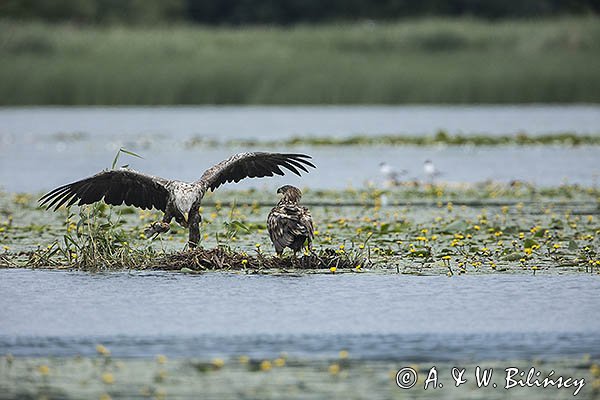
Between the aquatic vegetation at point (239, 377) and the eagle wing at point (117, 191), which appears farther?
the eagle wing at point (117, 191)

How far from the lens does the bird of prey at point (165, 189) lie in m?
12.0

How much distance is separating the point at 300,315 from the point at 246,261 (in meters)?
2.26

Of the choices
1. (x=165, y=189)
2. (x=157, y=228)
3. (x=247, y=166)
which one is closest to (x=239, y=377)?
(x=157, y=228)

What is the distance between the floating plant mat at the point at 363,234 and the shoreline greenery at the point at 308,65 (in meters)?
22.8

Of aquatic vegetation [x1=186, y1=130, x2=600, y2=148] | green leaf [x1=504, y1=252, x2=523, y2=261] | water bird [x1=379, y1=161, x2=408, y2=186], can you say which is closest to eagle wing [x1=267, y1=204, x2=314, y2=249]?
green leaf [x1=504, y1=252, x2=523, y2=261]

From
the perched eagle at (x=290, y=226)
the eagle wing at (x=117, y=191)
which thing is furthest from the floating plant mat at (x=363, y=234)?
the perched eagle at (x=290, y=226)

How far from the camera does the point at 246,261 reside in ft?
39.7

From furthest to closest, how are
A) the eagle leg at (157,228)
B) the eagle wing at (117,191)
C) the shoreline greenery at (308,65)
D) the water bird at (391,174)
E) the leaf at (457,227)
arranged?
the shoreline greenery at (308,65), the water bird at (391,174), the leaf at (457,227), the eagle wing at (117,191), the eagle leg at (157,228)

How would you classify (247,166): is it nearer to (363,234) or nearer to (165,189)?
(165,189)

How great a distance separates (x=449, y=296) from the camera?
1064 cm

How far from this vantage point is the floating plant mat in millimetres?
12133

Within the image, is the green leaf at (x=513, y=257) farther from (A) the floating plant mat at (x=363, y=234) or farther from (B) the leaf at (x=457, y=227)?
(B) the leaf at (x=457, y=227)

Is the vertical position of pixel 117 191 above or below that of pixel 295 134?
below

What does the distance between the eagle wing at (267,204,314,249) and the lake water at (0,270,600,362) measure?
0.37 meters
